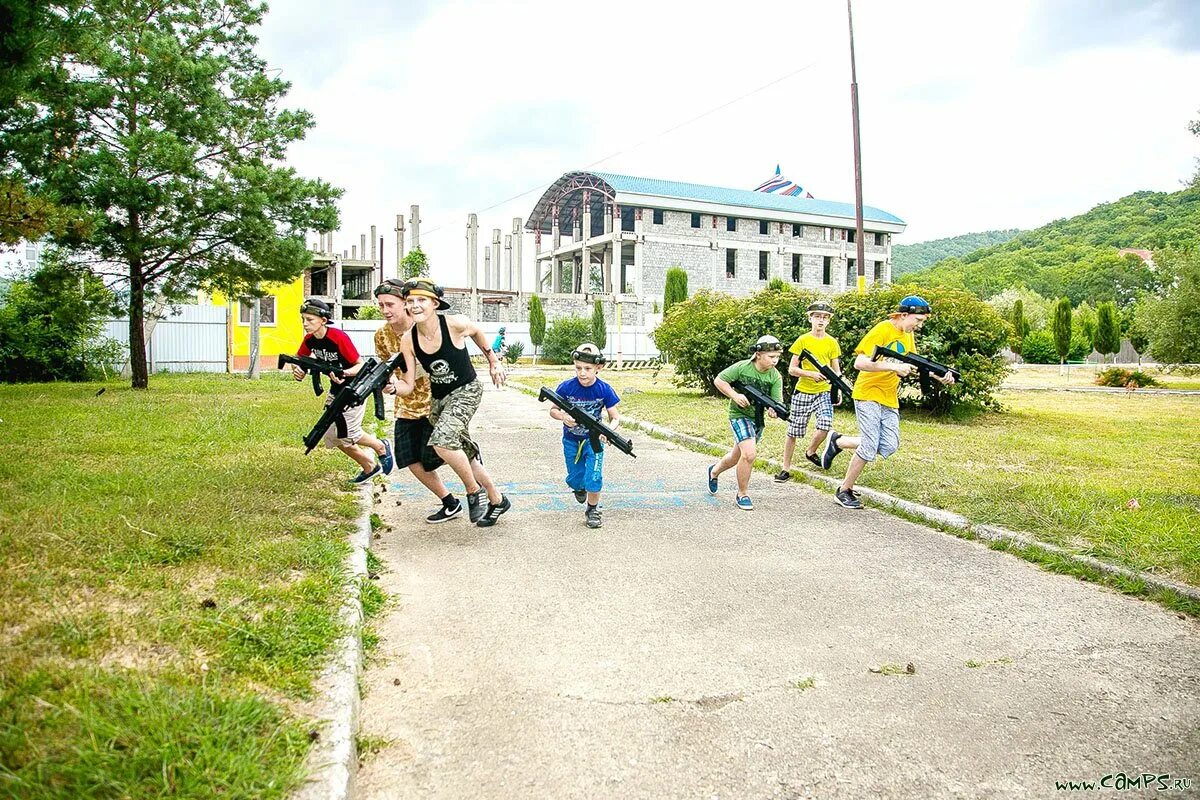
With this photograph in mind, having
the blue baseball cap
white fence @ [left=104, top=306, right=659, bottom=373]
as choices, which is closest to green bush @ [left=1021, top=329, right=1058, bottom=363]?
white fence @ [left=104, top=306, right=659, bottom=373]

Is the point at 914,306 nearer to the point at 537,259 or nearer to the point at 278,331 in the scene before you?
the point at 278,331

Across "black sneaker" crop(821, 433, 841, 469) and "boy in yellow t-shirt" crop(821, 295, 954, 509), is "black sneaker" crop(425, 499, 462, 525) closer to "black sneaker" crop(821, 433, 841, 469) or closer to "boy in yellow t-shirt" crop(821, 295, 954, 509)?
"boy in yellow t-shirt" crop(821, 295, 954, 509)

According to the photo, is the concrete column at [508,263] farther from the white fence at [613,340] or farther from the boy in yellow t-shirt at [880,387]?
the boy in yellow t-shirt at [880,387]

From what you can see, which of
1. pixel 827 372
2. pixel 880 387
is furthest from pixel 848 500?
pixel 827 372

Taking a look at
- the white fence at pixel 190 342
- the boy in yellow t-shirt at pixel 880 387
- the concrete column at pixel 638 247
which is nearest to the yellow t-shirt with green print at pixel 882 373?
the boy in yellow t-shirt at pixel 880 387

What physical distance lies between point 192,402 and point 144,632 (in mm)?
13581

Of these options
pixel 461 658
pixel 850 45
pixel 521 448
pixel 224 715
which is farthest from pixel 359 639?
pixel 850 45

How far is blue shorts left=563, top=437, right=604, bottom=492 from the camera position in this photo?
269 inches

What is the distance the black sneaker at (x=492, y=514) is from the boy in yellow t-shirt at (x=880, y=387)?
10.6 ft

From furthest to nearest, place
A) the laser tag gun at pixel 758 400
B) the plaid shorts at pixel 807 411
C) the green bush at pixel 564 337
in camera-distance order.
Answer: the green bush at pixel 564 337, the plaid shorts at pixel 807 411, the laser tag gun at pixel 758 400

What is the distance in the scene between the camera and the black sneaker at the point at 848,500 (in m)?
7.67

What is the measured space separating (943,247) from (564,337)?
11537 cm

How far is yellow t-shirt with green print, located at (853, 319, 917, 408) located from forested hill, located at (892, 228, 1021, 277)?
126342 mm

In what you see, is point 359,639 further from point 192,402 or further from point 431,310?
point 192,402
